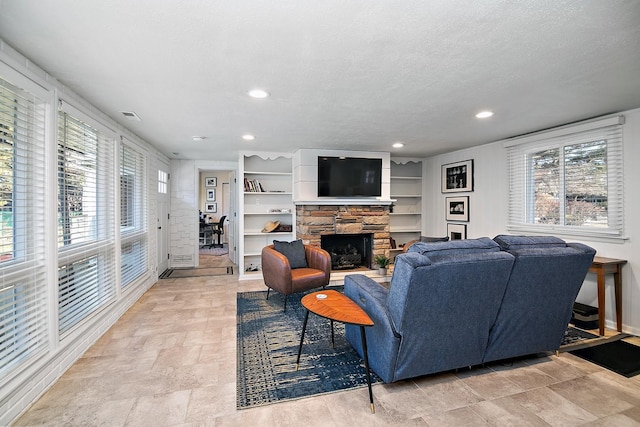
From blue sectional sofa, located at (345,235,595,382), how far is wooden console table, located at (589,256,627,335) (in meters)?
A: 0.97

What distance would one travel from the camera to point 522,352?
231cm

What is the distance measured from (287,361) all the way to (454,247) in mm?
1576

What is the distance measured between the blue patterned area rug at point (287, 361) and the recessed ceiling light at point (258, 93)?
219 cm

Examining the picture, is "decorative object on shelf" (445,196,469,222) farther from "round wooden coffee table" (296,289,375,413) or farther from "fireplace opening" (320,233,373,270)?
"round wooden coffee table" (296,289,375,413)

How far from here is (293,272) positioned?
3.88 meters

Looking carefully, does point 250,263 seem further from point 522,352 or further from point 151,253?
point 522,352

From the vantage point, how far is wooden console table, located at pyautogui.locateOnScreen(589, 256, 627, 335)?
2902 millimetres

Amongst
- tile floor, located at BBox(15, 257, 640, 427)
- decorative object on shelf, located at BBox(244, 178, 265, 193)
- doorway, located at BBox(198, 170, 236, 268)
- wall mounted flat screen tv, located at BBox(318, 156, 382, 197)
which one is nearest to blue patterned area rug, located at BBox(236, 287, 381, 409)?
tile floor, located at BBox(15, 257, 640, 427)

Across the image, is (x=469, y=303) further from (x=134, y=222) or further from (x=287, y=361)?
(x=134, y=222)

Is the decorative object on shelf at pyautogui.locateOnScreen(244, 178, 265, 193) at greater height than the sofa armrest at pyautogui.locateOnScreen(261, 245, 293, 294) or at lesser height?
greater

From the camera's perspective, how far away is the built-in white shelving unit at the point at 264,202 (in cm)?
533

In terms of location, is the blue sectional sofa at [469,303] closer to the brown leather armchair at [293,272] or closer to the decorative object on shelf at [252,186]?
the brown leather armchair at [293,272]

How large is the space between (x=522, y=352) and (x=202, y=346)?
264cm

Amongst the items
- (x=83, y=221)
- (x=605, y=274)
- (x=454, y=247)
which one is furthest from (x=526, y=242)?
(x=83, y=221)
